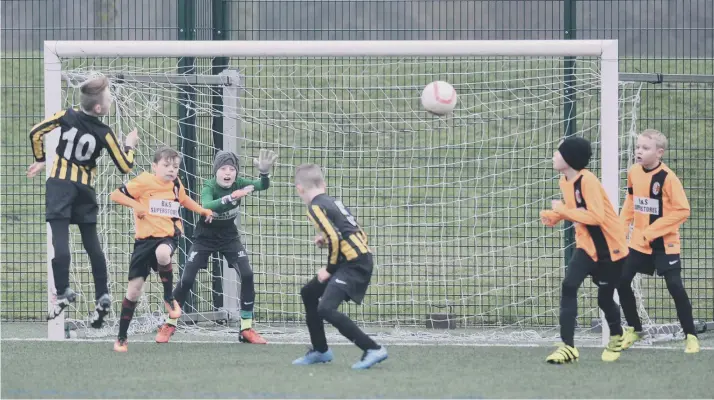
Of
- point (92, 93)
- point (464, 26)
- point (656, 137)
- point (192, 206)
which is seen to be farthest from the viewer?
point (464, 26)

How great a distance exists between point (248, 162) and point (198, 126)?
5.09 feet

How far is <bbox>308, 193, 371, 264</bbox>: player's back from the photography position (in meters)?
7.13

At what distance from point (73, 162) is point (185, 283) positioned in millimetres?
1346

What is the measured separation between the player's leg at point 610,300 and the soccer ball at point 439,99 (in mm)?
1518

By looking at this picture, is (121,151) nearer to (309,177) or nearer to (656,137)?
(309,177)

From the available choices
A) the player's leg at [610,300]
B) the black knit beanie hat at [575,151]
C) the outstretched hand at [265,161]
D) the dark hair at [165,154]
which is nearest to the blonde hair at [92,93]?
the dark hair at [165,154]

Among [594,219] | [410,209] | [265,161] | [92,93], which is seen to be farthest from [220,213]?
[594,219]

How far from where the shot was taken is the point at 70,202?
777 centimetres

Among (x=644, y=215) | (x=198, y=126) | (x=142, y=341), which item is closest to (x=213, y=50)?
(x=198, y=126)

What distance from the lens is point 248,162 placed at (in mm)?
11000

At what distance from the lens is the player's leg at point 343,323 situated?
7.12 m

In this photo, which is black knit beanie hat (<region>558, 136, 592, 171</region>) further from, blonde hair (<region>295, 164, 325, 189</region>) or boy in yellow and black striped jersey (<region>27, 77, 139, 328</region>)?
boy in yellow and black striped jersey (<region>27, 77, 139, 328</region>)

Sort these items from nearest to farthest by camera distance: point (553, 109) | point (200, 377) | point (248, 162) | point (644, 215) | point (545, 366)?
point (200, 377)
point (545, 366)
point (644, 215)
point (553, 109)
point (248, 162)

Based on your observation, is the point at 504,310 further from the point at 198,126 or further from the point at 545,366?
the point at 198,126
